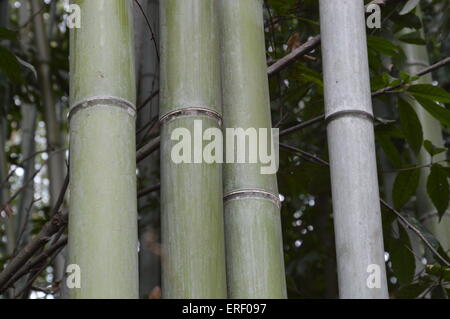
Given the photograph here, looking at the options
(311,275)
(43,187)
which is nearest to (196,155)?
(311,275)

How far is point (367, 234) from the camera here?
4.29ft

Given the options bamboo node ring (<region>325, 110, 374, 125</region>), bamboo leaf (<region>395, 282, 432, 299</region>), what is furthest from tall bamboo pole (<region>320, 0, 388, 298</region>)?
bamboo leaf (<region>395, 282, 432, 299</region>)

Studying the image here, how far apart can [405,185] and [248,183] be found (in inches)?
31.8

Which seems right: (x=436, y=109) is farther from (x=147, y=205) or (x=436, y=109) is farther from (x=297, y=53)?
(x=147, y=205)

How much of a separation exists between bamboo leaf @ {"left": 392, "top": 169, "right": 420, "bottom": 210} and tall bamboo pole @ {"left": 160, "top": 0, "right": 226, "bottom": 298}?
771 millimetres

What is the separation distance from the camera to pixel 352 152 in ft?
4.48

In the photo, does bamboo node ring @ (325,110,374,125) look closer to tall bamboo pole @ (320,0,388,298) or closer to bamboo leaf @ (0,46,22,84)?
tall bamboo pole @ (320,0,388,298)

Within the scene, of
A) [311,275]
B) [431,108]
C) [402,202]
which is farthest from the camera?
[311,275]

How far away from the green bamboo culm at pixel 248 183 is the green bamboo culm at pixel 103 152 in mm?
174

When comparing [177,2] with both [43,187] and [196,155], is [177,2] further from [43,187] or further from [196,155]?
[43,187]

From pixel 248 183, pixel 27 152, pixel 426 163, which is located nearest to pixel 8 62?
pixel 248 183

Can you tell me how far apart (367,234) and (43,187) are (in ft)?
13.9

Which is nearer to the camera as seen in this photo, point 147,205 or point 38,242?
point 38,242

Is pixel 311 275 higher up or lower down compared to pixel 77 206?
higher up
